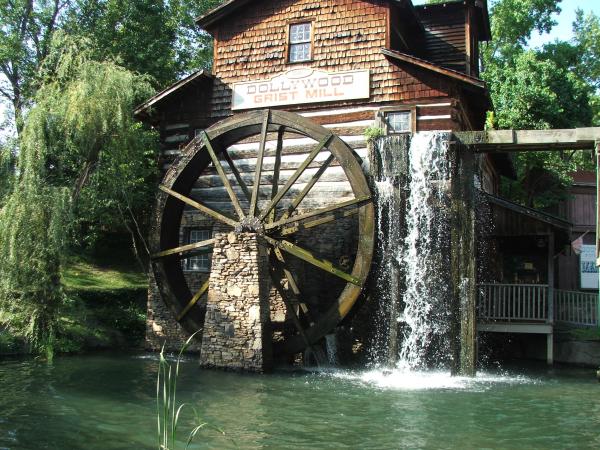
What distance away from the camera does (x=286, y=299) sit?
10430 millimetres

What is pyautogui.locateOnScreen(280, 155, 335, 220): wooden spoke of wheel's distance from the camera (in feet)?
34.0

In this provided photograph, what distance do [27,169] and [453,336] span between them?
7305mm

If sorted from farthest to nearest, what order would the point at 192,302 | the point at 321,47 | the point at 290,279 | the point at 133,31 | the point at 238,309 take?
the point at 133,31 < the point at 321,47 < the point at 192,302 < the point at 290,279 < the point at 238,309

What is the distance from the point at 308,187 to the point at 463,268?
284cm

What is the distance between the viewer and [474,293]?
9102mm

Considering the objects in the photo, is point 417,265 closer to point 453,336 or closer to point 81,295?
point 453,336

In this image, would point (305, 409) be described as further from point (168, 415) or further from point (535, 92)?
point (535, 92)

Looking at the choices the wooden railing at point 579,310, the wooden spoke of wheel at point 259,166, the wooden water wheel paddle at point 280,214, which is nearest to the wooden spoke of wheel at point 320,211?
the wooden water wheel paddle at point 280,214

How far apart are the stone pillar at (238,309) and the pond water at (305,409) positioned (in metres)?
0.36

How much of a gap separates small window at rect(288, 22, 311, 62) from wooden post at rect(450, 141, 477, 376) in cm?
413

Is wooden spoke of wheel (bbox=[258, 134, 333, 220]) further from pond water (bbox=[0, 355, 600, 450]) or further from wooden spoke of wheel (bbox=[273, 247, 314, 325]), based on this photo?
pond water (bbox=[0, 355, 600, 450])

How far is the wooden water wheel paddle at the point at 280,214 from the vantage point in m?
9.97

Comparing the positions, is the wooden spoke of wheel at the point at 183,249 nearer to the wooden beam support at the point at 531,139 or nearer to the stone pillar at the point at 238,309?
the stone pillar at the point at 238,309

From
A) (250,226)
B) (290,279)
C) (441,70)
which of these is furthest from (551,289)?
(250,226)
